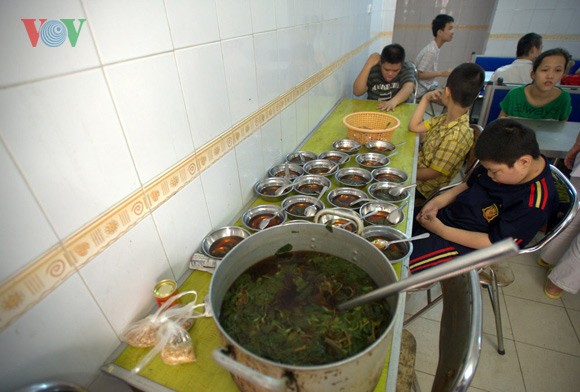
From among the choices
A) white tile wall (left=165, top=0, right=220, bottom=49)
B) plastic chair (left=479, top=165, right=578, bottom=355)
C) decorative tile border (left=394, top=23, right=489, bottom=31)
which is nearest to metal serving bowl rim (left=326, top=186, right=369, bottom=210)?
plastic chair (left=479, top=165, right=578, bottom=355)

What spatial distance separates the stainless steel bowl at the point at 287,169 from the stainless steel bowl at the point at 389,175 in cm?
47

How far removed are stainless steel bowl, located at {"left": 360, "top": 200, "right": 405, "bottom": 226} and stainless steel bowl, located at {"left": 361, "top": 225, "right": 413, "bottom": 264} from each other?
7 cm

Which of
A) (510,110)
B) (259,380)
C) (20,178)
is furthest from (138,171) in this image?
(510,110)

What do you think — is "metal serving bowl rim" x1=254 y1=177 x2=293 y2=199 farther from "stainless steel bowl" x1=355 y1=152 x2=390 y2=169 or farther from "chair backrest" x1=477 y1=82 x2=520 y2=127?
"chair backrest" x1=477 y1=82 x2=520 y2=127

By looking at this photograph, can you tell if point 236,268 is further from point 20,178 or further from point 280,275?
point 20,178

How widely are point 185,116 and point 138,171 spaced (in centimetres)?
28

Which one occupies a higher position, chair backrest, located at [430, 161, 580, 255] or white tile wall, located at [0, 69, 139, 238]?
white tile wall, located at [0, 69, 139, 238]

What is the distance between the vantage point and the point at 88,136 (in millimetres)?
777

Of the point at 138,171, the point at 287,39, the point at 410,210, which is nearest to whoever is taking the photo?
the point at 138,171

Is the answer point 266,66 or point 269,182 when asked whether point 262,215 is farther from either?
point 266,66

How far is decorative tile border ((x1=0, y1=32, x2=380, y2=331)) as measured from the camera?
685 millimetres

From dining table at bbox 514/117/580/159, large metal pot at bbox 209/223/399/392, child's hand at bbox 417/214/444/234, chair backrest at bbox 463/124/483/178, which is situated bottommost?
child's hand at bbox 417/214/444/234

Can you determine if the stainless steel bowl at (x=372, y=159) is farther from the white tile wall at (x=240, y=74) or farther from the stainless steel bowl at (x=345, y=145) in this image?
the white tile wall at (x=240, y=74)

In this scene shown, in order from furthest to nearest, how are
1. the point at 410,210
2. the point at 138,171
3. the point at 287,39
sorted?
the point at 287,39 < the point at 410,210 < the point at 138,171
